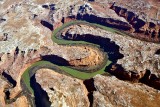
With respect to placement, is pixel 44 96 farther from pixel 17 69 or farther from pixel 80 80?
pixel 17 69

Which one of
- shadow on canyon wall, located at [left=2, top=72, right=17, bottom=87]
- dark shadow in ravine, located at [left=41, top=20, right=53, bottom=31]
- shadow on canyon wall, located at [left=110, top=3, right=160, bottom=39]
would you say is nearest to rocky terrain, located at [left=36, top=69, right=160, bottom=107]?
shadow on canyon wall, located at [left=2, top=72, right=17, bottom=87]

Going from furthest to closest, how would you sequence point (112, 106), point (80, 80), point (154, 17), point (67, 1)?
point (67, 1)
point (154, 17)
point (80, 80)
point (112, 106)

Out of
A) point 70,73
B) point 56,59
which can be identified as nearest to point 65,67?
point 70,73

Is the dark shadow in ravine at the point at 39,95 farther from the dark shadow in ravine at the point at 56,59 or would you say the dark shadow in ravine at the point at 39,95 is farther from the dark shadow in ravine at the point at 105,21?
the dark shadow in ravine at the point at 105,21

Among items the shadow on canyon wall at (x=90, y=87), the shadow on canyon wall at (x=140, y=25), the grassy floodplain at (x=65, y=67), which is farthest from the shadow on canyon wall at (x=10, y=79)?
the shadow on canyon wall at (x=140, y=25)

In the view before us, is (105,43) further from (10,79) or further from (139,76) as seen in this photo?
(10,79)

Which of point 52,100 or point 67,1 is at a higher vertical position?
point 67,1

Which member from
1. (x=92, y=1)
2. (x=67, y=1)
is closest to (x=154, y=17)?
(x=92, y=1)

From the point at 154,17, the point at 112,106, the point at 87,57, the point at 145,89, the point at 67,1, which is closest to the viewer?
the point at 112,106
